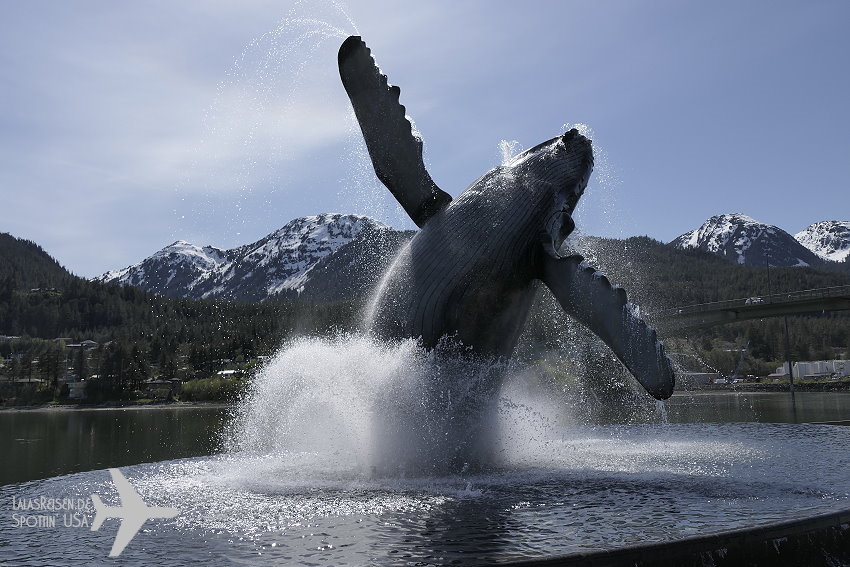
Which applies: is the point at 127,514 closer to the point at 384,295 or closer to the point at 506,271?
the point at 384,295

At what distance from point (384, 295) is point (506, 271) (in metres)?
2.06

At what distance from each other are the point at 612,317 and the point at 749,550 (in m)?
4.74

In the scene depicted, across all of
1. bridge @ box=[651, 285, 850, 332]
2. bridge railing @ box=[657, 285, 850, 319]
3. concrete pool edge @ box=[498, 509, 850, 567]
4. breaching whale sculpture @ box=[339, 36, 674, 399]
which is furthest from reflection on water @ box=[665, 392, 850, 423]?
concrete pool edge @ box=[498, 509, 850, 567]

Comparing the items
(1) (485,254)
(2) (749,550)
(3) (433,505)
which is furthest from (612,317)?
(2) (749,550)

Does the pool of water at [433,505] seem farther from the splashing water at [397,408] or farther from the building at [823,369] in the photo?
the building at [823,369]

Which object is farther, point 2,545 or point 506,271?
point 506,271

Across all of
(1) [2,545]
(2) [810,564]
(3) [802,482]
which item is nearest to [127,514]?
(1) [2,545]

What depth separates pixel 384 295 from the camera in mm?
12016

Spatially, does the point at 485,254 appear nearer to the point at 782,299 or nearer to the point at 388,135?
the point at 388,135

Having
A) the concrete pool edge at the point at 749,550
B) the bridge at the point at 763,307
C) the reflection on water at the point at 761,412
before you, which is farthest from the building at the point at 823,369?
the concrete pool edge at the point at 749,550

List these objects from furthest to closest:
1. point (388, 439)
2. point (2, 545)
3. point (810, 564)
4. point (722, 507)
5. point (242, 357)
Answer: point (242, 357) → point (388, 439) → point (722, 507) → point (2, 545) → point (810, 564)

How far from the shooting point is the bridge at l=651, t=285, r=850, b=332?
79.1 m

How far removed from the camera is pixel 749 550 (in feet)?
21.0

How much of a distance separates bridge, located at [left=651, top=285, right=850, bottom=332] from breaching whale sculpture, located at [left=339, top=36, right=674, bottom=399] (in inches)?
2709
